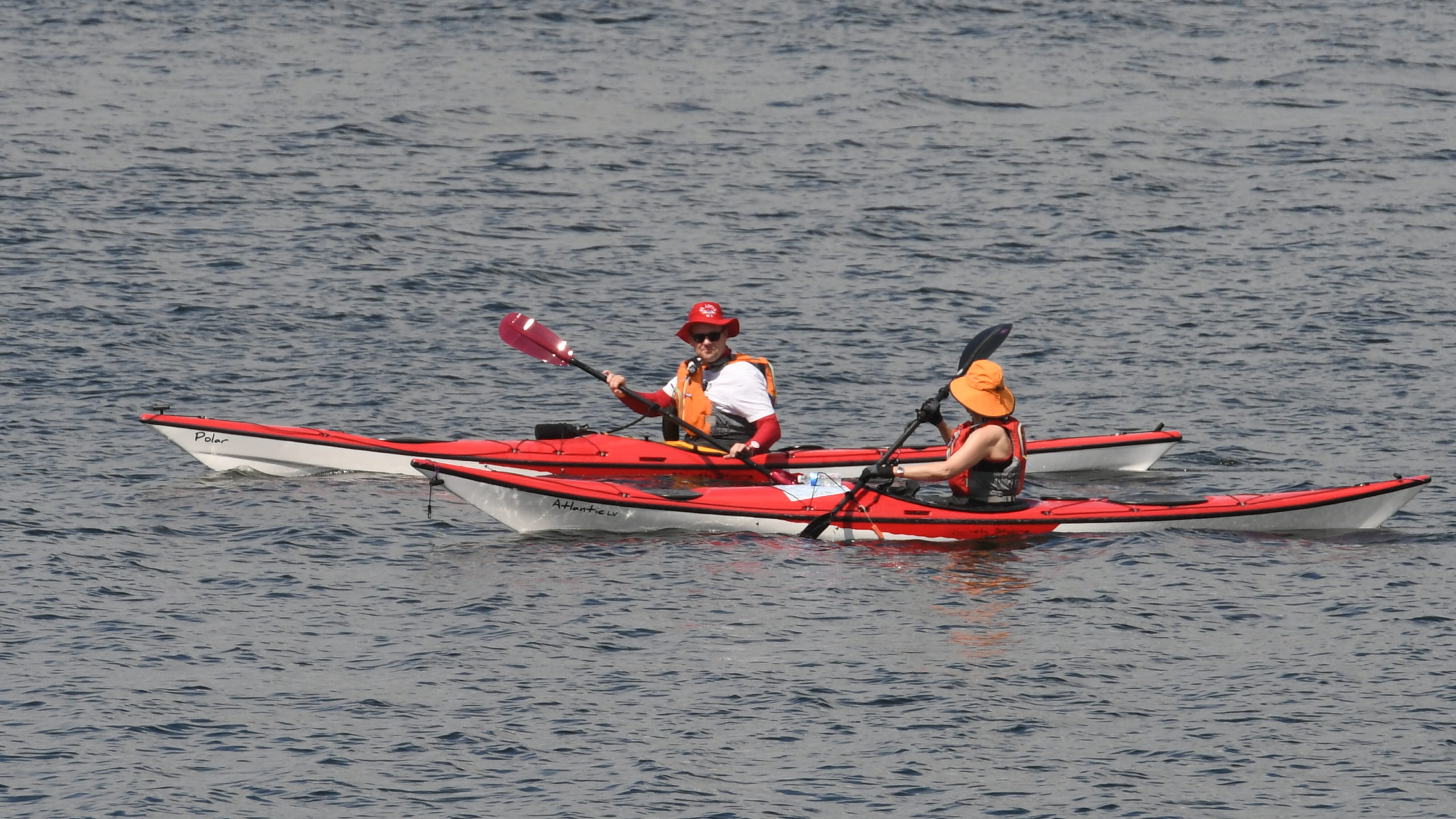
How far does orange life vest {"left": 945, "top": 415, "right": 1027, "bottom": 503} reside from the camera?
1123 centimetres

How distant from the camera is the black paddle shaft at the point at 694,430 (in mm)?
12344

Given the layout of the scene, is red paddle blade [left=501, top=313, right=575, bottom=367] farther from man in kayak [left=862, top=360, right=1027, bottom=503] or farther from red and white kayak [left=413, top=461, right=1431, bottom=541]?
man in kayak [left=862, top=360, right=1027, bottom=503]

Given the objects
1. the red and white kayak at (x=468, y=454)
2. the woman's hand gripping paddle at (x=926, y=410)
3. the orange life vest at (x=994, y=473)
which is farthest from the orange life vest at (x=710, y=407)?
the orange life vest at (x=994, y=473)

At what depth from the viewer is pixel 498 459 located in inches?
500

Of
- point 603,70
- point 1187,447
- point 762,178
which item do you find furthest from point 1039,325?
point 603,70

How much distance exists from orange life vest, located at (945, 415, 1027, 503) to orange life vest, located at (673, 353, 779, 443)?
5.78 feet

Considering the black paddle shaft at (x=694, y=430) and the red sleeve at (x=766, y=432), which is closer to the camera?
the black paddle shaft at (x=694, y=430)

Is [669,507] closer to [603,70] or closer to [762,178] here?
[762,178]

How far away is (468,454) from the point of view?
1268 centimetres

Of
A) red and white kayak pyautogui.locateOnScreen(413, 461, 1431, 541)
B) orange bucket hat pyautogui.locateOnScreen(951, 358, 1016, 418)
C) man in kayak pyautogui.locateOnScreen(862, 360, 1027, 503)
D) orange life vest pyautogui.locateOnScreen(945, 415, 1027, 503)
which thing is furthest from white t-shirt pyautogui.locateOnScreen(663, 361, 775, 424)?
orange bucket hat pyautogui.locateOnScreen(951, 358, 1016, 418)

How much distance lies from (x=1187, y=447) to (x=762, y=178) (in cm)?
972

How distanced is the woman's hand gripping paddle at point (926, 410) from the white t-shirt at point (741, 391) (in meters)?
0.91

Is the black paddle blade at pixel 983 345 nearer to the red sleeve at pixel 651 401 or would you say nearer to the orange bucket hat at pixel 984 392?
the orange bucket hat at pixel 984 392

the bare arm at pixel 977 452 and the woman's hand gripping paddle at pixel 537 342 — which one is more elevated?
the woman's hand gripping paddle at pixel 537 342
